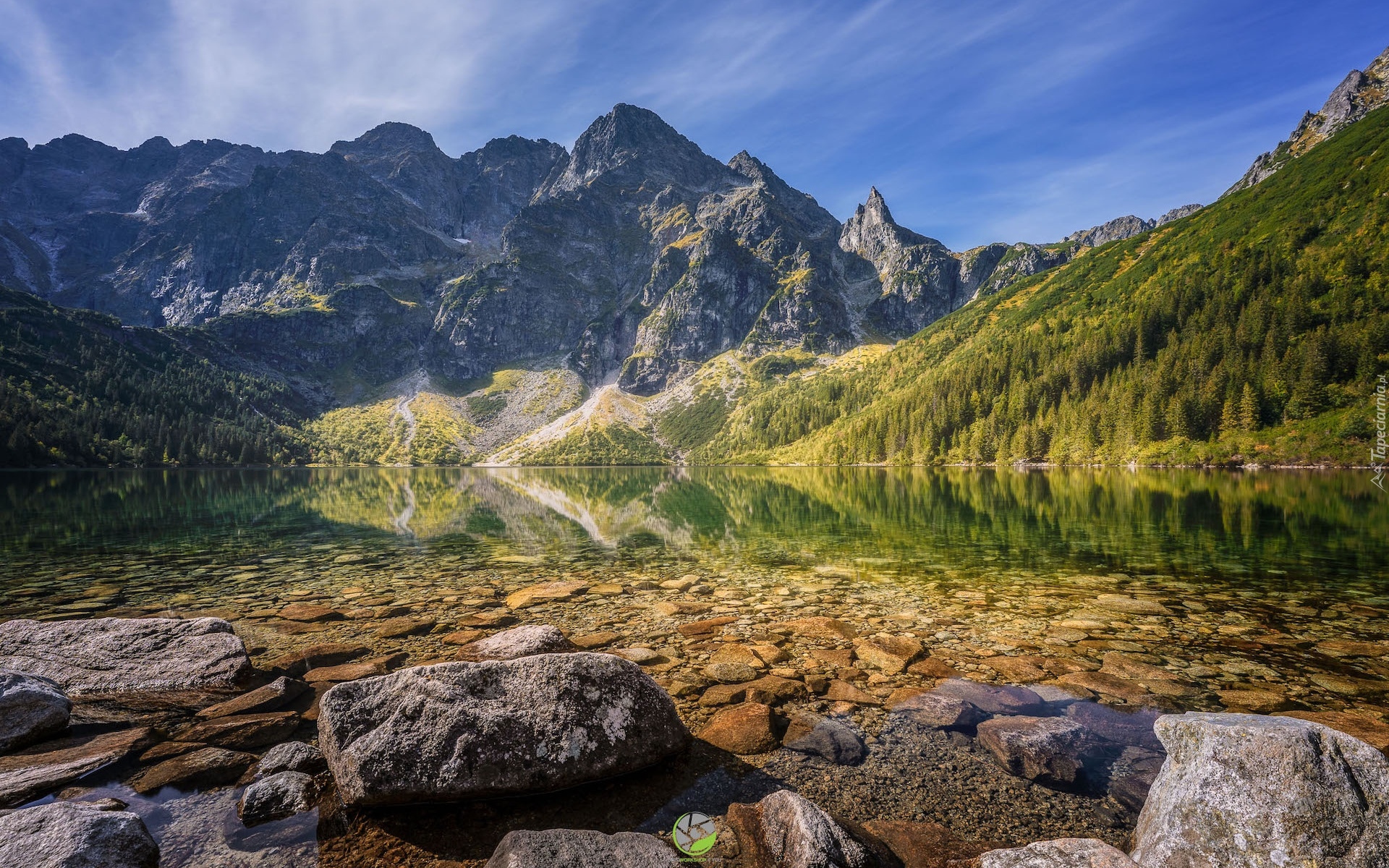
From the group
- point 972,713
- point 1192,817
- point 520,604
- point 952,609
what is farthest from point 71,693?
point 952,609

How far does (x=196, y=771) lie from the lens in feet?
25.5

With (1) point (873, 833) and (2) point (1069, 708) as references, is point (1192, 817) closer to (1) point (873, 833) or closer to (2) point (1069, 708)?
(1) point (873, 833)

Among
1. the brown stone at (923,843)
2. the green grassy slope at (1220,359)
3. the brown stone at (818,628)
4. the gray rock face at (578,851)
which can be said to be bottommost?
the brown stone at (818,628)

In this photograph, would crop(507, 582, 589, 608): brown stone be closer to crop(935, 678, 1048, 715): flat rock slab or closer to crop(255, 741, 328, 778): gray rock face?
crop(255, 741, 328, 778): gray rock face

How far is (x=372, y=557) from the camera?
26.7 m

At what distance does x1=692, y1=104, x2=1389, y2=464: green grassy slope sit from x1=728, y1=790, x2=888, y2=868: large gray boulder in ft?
461

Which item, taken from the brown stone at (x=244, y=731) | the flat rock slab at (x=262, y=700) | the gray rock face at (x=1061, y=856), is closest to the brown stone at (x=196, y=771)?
the brown stone at (x=244, y=731)

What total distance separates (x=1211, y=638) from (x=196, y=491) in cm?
10897

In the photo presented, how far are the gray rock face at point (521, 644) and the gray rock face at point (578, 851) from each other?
6.31 metres

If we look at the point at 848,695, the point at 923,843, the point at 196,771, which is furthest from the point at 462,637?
the point at 923,843

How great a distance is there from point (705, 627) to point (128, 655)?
1265cm

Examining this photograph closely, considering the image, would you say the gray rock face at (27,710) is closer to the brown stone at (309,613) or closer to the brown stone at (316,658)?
the brown stone at (316,658)

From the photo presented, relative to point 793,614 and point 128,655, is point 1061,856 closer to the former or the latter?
point 793,614

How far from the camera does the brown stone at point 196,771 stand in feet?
24.4
